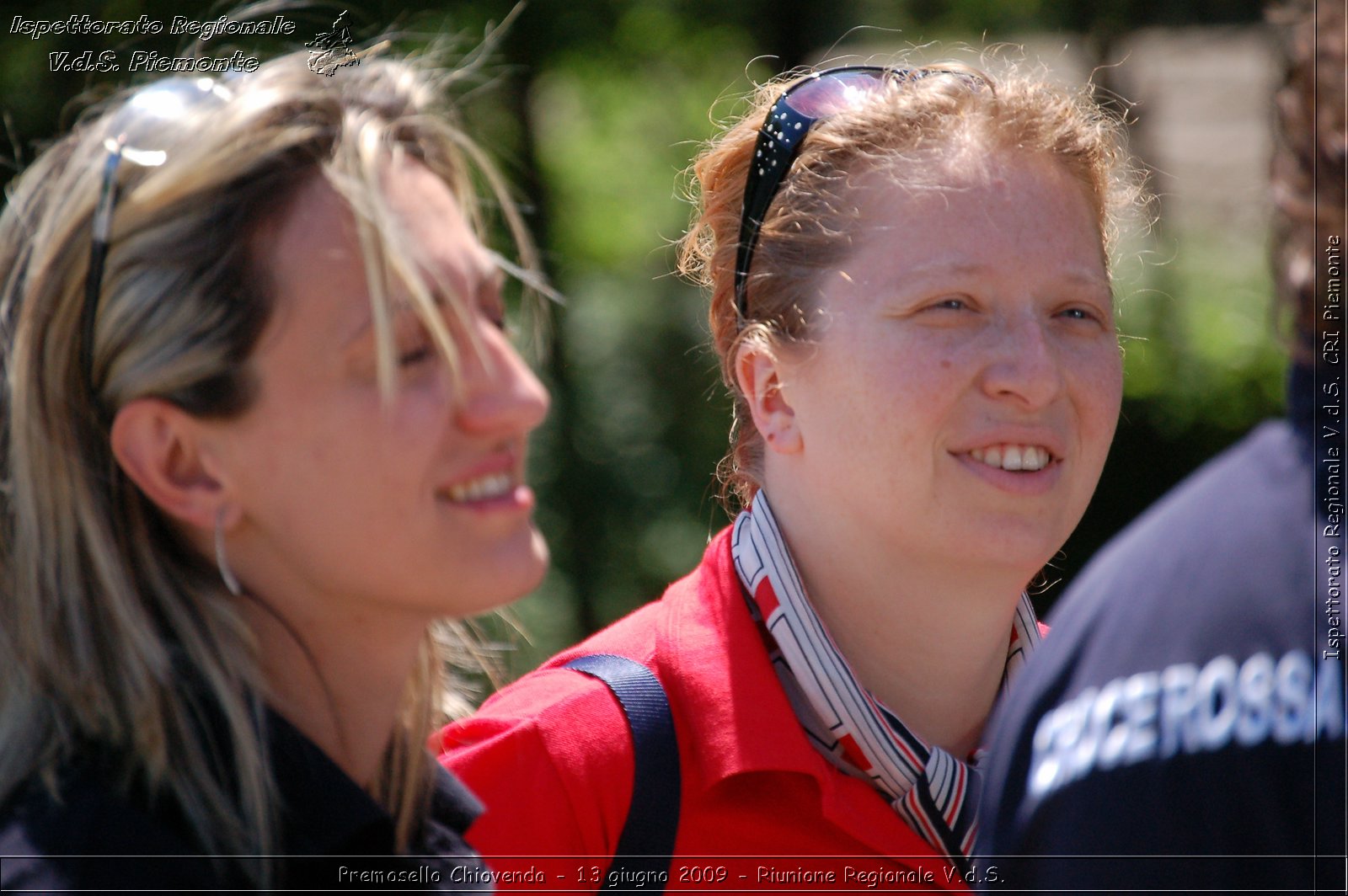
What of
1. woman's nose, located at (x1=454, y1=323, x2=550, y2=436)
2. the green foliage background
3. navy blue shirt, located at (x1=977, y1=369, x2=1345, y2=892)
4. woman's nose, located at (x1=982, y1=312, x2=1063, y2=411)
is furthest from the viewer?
the green foliage background

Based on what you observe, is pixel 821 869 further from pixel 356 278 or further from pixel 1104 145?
pixel 1104 145

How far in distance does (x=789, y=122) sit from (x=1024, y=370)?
0.63m

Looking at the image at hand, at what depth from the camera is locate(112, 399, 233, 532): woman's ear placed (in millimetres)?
1457

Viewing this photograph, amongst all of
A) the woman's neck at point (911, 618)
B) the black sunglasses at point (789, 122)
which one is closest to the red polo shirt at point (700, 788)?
the woman's neck at point (911, 618)

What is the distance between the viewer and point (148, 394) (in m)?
1.45

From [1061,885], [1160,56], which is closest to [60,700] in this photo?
[1061,885]

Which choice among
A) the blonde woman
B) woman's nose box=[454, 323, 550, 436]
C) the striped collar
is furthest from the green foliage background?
woman's nose box=[454, 323, 550, 436]

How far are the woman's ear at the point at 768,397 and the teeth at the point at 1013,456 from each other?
1.01 ft

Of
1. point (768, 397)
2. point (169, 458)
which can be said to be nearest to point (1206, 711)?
point (169, 458)

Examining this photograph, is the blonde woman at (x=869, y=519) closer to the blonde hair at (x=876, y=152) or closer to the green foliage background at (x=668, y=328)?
the blonde hair at (x=876, y=152)

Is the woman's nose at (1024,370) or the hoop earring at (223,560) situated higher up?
the woman's nose at (1024,370)

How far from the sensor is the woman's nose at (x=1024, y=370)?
201 cm

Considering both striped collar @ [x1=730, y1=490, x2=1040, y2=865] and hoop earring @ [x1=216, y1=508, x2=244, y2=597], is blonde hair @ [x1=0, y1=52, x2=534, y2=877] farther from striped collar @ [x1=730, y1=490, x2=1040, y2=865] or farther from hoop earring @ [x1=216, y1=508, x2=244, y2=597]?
striped collar @ [x1=730, y1=490, x2=1040, y2=865]

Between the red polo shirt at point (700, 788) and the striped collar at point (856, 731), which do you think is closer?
the red polo shirt at point (700, 788)
